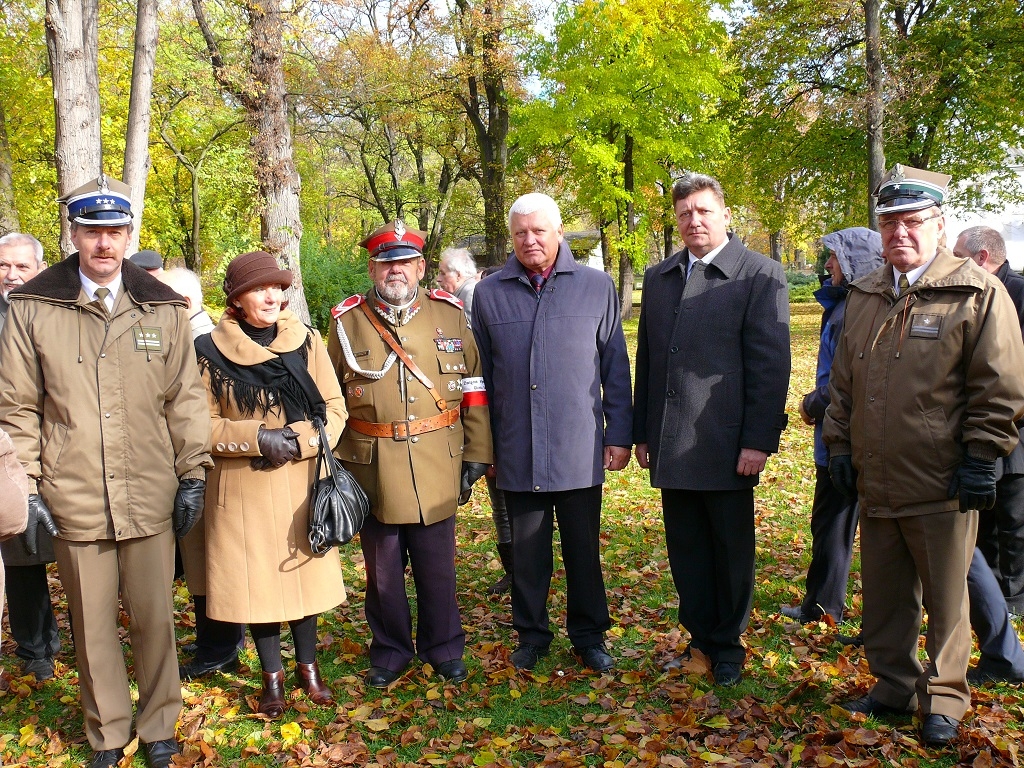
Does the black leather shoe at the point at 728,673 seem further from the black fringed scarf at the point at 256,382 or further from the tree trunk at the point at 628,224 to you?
the tree trunk at the point at 628,224

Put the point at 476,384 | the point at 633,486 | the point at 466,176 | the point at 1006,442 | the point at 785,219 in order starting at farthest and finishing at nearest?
the point at 466,176 → the point at 785,219 → the point at 633,486 → the point at 476,384 → the point at 1006,442

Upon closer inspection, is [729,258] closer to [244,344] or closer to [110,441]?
[244,344]

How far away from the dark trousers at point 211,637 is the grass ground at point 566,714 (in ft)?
0.53

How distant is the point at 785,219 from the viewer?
76.7 ft

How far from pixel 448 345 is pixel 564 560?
1.33 metres

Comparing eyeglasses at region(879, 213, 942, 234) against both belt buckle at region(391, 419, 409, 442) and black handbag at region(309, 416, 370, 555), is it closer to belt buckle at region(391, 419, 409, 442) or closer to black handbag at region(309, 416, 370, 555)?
belt buckle at region(391, 419, 409, 442)

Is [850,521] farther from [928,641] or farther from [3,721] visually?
[3,721]

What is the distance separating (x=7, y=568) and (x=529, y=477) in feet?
9.58

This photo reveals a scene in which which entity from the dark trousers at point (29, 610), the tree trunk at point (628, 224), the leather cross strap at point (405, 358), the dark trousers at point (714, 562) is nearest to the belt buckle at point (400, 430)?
the leather cross strap at point (405, 358)

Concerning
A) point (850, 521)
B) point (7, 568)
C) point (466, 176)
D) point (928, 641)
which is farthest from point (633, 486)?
point (466, 176)

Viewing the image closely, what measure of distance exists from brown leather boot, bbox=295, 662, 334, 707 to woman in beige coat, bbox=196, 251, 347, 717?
0.42 m

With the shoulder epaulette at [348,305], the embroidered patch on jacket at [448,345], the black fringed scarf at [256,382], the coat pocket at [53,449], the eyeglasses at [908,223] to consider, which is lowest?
the coat pocket at [53,449]

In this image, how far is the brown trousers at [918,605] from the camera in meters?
3.47

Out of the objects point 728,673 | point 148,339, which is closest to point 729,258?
point 728,673
